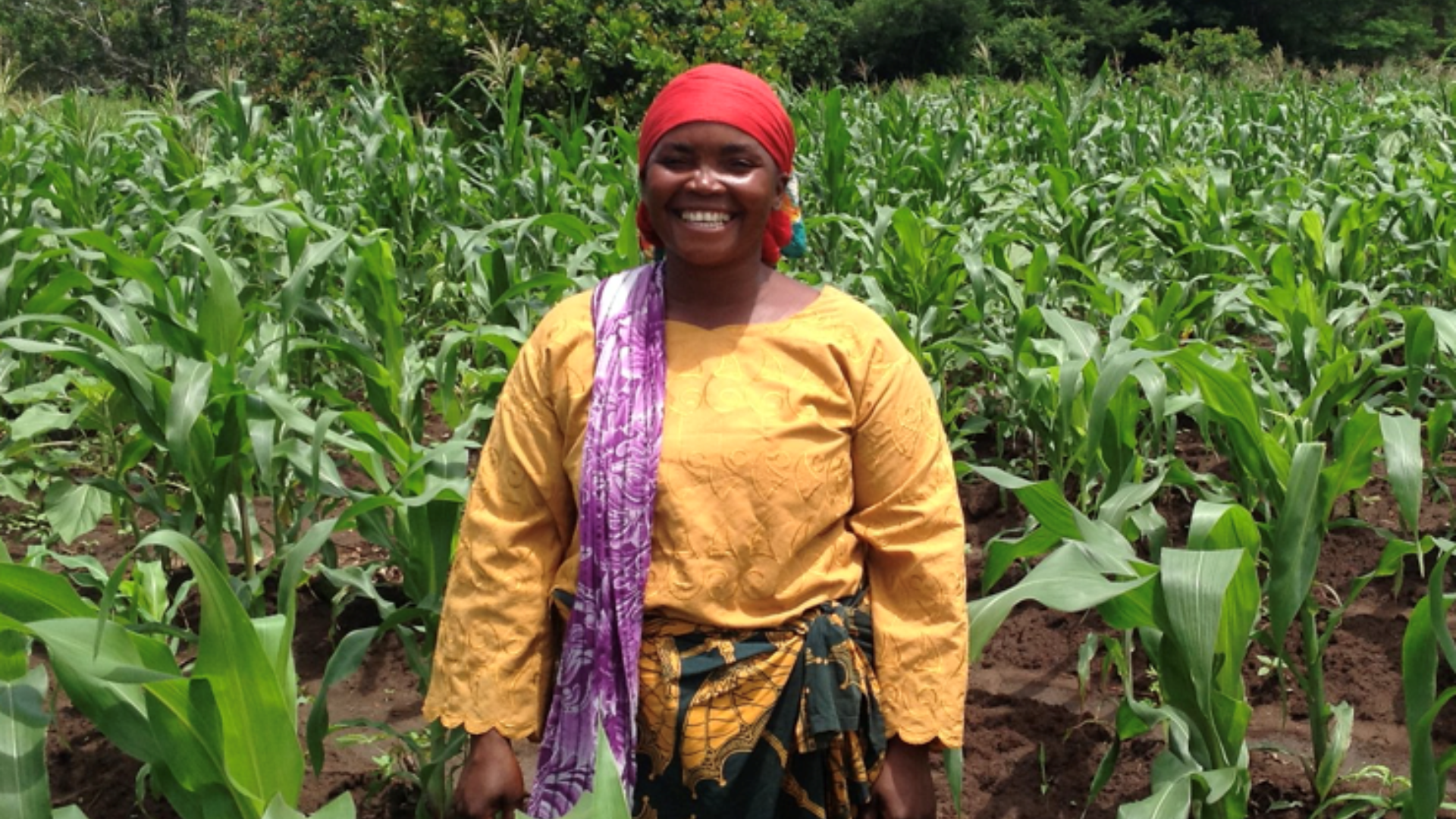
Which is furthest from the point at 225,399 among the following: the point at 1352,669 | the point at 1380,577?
the point at 1380,577

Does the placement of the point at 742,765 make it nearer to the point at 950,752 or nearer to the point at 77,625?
the point at 950,752

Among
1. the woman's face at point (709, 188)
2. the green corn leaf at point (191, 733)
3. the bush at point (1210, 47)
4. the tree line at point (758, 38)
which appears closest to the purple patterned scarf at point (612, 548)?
the woman's face at point (709, 188)

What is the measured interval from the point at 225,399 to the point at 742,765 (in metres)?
1.52

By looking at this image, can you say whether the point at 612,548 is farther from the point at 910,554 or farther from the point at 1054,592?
the point at 1054,592

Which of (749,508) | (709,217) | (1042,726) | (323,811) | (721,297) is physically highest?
(709,217)

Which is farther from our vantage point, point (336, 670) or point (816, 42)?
point (816, 42)

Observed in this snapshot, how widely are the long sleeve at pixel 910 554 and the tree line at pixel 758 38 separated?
367 inches

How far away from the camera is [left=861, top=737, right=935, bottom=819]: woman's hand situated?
170 cm

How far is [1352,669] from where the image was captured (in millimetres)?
2947

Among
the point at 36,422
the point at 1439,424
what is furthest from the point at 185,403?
the point at 1439,424

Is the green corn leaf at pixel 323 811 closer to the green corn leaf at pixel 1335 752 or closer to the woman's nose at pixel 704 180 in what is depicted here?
the woman's nose at pixel 704 180

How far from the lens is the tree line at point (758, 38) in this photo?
11.0m

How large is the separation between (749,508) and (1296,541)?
1.00 m

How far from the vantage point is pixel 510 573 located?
1.72 m
